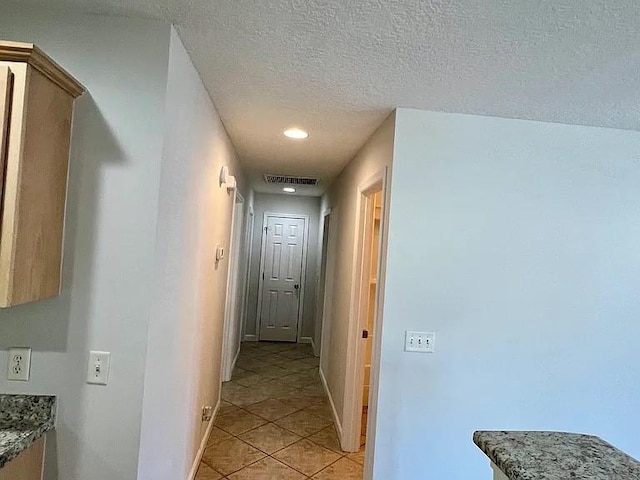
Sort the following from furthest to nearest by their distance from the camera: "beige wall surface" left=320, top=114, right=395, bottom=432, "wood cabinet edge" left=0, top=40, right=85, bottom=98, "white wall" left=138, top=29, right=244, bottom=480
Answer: "beige wall surface" left=320, top=114, right=395, bottom=432 → "white wall" left=138, top=29, right=244, bottom=480 → "wood cabinet edge" left=0, top=40, right=85, bottom=98

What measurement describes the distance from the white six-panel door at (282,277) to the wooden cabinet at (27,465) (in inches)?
205

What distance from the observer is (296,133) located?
2.91 meters

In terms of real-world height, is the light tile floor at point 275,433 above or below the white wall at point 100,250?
below

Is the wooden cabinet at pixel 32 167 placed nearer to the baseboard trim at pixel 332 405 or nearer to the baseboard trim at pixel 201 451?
the baseboard trim at pixel 201 451

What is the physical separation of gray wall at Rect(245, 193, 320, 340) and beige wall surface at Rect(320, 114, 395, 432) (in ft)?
6.00

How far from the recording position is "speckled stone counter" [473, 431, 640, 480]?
2.76ft

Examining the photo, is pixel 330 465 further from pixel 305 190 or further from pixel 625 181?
pixel 305 190

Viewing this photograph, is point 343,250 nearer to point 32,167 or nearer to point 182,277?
point 182,277

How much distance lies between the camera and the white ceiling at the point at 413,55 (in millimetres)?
1325

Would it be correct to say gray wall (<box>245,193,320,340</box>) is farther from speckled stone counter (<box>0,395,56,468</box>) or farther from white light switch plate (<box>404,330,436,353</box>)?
speckled stone counter (<box>0,395,56,468</box>)

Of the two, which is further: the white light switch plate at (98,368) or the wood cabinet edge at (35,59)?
the white light switch plate at (98,368)

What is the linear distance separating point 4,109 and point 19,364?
0.87 meters

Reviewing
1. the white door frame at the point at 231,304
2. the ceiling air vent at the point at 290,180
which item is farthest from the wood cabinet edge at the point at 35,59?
the ceiling air vent at the point at 290,180

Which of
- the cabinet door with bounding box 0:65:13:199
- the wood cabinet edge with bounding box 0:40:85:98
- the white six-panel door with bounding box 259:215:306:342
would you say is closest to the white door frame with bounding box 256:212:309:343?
the white six-panel door with bounding box 259:215:306:342
